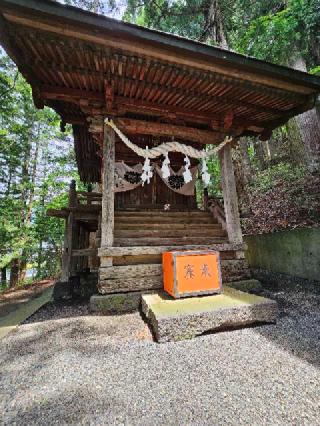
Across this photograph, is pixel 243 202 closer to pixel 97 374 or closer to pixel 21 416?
pixel 97 374

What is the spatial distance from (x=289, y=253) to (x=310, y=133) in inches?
215

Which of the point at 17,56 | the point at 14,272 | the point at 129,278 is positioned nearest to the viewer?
the point at 17,56

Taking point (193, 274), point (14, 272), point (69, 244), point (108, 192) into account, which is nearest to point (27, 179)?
point (14, 272)

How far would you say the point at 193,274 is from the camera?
144 inches

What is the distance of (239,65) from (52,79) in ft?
11.7

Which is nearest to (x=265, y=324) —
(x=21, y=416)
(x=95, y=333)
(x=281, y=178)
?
(x=95, y=333)

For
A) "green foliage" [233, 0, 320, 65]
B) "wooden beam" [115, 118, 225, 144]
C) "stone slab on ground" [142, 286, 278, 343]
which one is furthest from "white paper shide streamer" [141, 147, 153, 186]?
"green foliage" [233, 0, 320, 65]

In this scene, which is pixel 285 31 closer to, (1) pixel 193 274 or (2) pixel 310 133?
(2) pixel 310 133

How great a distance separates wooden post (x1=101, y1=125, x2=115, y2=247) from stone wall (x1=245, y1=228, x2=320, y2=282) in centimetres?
434

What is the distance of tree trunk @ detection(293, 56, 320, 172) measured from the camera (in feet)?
25.9

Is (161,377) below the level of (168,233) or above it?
below

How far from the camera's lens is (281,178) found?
9305 mm

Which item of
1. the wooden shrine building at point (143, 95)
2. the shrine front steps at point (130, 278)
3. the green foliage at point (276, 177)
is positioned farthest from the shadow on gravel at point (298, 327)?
the green foliage at point (276, 177)

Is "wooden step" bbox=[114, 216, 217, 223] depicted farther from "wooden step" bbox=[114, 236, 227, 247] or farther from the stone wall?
the stone wall
